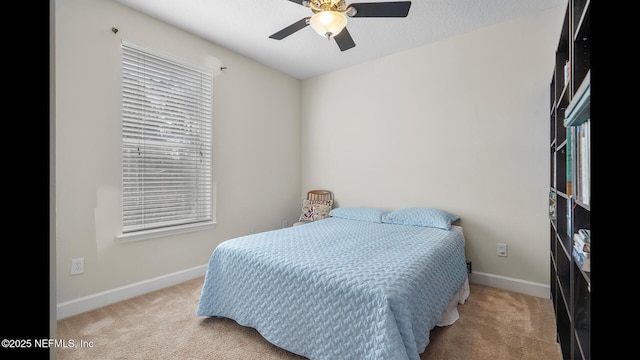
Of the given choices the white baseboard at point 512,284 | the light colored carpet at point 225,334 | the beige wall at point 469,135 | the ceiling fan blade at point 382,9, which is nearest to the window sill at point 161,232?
the light colored carpet at point 225,334

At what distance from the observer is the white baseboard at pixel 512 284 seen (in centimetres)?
251

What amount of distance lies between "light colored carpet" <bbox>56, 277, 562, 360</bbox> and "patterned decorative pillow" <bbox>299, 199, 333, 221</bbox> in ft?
5.85

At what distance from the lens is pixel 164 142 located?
107 inches

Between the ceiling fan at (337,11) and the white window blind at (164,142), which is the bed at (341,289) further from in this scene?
the ceiling fan at (337,11)

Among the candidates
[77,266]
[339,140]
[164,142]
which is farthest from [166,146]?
[339,140]

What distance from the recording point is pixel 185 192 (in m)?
2.91

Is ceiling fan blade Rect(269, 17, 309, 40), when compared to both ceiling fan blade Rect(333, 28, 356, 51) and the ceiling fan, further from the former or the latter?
ceiling fan blade Rect(333, 28, 356, 51)

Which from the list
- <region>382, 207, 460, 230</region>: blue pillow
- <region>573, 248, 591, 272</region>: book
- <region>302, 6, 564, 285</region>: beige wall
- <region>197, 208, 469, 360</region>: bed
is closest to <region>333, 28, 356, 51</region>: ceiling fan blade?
<region>302, 6, 564, 285</region>: beige wall

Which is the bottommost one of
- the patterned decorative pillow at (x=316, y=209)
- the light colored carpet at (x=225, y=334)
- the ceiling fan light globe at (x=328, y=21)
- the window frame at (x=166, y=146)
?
the light colored carpet at (x=225, y=334)

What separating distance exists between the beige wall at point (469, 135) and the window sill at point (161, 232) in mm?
1780

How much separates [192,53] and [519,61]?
315 centimetres
